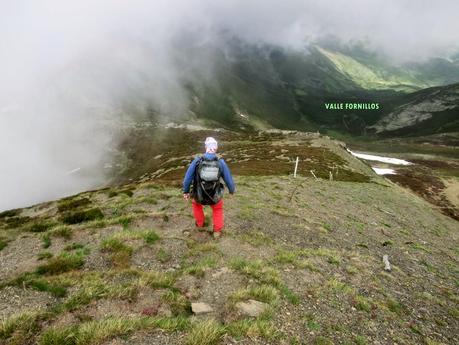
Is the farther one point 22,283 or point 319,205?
point 319,205

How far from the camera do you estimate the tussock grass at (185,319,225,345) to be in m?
7.31

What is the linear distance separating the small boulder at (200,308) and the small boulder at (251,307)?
77 centimetres

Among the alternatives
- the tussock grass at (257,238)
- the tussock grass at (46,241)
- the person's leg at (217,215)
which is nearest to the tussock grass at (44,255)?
the tussock grass at (46,241)

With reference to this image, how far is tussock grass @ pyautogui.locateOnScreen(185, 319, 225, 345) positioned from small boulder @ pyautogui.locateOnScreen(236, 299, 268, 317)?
51.9 inches

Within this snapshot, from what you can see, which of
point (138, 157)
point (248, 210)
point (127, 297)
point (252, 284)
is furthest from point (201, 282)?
point (138, 157)

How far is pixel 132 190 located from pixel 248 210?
16702 millimetres

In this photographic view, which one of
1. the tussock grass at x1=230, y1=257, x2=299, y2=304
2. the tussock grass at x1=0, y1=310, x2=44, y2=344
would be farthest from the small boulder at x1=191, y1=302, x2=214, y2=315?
the tussock grass at x1=0, y1=310, x2=44, y2=344

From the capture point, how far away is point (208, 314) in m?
9.00

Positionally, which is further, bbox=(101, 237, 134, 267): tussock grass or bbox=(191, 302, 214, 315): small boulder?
bbox=(101, 237, 134, 267): tussock grass

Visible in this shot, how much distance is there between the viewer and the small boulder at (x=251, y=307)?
29.8 ft

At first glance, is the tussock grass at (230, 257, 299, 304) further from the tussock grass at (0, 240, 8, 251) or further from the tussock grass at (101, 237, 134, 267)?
the tussock grass at (0, 240, 8, 251)

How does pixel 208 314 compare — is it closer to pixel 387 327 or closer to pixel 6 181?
pixel 387 327

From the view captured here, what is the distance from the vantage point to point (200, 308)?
9.19 meters

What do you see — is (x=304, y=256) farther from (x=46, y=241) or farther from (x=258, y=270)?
(x=46, y=241)
